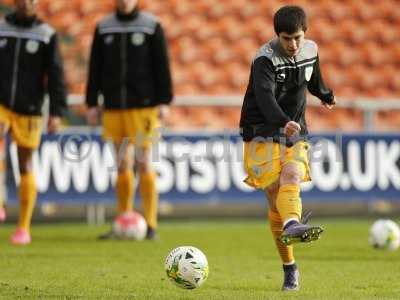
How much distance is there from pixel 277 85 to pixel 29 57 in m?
3.78

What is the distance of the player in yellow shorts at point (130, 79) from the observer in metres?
9.96

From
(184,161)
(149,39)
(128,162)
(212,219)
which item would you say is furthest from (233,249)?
(212,219)

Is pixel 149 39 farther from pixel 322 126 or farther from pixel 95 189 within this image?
pixel 322 126

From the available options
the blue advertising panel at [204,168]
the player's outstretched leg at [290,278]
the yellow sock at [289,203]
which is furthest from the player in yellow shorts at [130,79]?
the yellow sock at [289,203]

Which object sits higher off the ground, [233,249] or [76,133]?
[76,133]

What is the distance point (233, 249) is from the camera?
930cm

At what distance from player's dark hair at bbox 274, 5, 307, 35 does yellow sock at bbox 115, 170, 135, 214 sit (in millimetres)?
4280

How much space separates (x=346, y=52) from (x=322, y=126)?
5.19ft

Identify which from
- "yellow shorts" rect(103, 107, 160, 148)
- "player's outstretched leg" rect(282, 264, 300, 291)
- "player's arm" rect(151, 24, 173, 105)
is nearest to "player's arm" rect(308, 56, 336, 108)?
"player's outstretched leg" rect(282, 264, 300, 291)

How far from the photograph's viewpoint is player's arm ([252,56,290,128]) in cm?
600

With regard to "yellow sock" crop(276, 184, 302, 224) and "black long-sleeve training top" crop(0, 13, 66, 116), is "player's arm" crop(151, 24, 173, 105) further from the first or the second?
"yellow sock" crop(276, 184, 302, 224)

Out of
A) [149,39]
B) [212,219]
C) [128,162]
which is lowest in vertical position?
[212,219]

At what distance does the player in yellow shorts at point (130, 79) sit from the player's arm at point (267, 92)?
12.3 ft

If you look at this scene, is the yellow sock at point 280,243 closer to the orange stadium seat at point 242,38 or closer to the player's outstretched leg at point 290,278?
the player's outstretched leg at point 290,278
